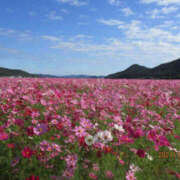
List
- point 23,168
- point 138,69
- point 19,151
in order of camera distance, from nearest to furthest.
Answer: point 23,168, point 19,151, point 138,69

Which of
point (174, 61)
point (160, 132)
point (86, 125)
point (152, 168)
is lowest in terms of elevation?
point (152, 168)

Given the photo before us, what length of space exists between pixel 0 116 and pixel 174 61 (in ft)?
359

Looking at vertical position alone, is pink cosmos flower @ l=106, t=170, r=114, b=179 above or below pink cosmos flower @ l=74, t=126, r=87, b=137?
below

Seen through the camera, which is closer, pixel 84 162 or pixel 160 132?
pixel 84 162

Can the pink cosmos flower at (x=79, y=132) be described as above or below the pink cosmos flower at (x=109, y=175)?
above

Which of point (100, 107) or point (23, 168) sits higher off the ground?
point (100, 107)

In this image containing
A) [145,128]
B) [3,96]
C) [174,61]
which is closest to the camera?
[145,128]

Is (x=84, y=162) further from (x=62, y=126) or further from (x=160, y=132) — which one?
(x=160, y=132)

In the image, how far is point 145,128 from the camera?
10.8 feet

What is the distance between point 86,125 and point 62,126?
1.20 ft

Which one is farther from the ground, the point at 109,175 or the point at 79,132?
the point at 79,132

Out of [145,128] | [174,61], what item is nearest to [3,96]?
[145,128]

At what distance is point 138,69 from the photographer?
125750mm

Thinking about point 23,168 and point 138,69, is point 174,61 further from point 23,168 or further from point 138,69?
point 23,168
